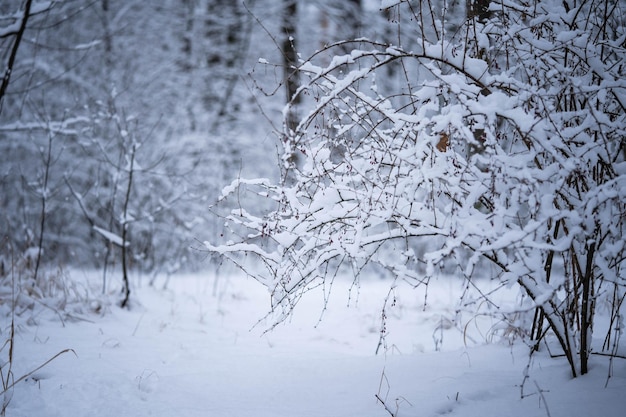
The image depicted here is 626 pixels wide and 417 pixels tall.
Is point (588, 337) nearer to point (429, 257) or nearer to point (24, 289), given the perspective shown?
point (429, 257)

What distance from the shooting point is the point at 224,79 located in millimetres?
8406

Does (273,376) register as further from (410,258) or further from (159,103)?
(159,103)

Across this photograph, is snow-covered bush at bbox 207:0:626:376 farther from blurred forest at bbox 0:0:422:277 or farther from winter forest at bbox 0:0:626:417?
blurred forest at bbox 0:0:422:277

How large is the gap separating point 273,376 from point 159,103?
7152mm

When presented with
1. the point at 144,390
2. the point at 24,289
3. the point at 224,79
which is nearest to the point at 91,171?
the point at 224,79

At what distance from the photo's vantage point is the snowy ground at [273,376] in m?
1.78

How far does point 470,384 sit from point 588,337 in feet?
1.89

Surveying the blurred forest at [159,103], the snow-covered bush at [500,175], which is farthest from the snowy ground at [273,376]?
the blurred forest at [159,103]

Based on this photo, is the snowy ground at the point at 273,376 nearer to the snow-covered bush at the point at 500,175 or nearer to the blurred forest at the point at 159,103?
the snow-covered bush at the point at 500,175

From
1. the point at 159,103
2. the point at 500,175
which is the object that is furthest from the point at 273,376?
the point at 159,103

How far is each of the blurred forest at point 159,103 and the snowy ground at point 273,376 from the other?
161 inches

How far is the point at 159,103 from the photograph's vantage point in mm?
8078

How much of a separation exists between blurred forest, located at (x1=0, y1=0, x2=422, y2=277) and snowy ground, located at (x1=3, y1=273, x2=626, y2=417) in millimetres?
4098

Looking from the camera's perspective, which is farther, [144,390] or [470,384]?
[144,390]
